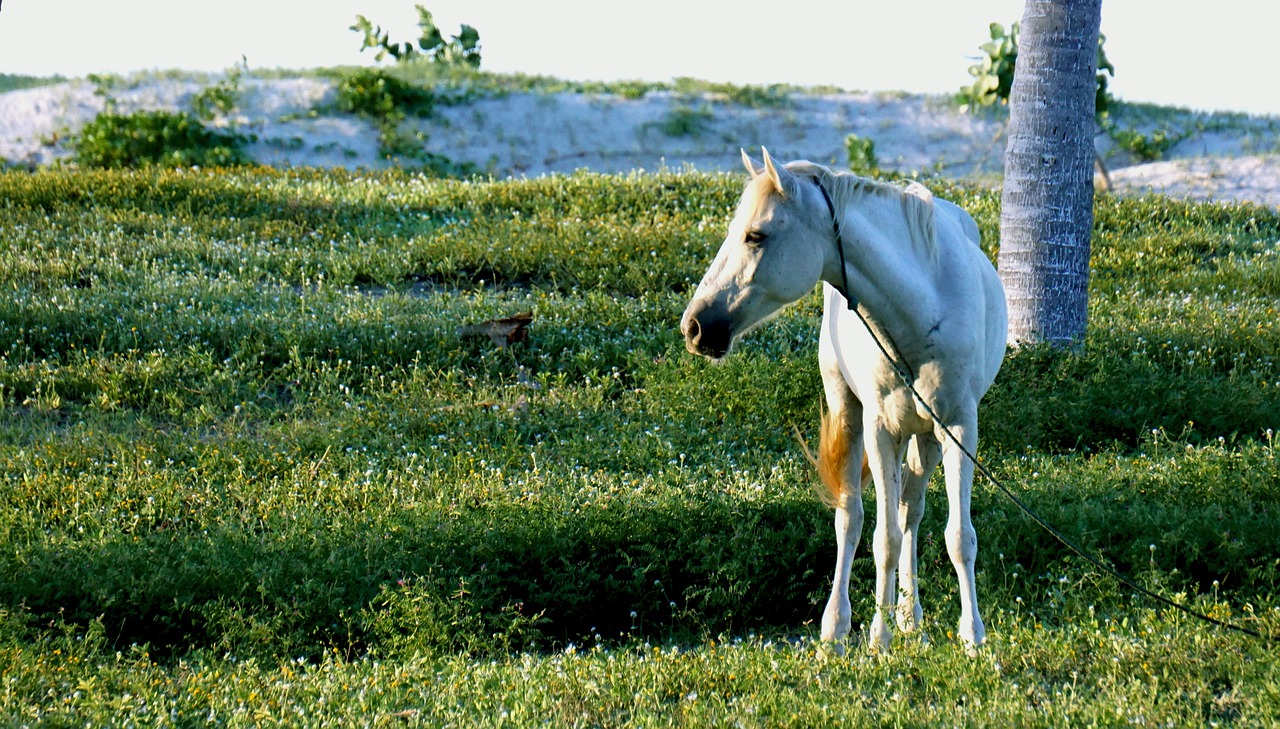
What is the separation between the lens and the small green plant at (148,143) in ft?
63.4

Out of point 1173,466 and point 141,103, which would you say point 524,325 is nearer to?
point 1173,466

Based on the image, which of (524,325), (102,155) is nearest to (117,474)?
(524,325)

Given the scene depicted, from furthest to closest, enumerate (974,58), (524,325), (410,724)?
1. (974,58)
2. (524,325)
3. (410,724)

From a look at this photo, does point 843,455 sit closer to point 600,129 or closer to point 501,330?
point 501,330

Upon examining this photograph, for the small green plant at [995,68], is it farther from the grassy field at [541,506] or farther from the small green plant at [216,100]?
the small green plant at [216,100]

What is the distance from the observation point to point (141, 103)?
23125 millimetres

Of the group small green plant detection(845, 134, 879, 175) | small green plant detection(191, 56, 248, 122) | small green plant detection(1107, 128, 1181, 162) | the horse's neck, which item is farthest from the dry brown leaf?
small green plant detection(1107, 128, 1181, 162)

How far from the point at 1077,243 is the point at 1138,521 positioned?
3.30 metres

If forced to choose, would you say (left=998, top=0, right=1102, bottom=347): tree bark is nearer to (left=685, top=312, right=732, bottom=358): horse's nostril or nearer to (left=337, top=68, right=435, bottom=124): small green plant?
(left=685, top=312, right=732, bottom=358): horse's nostril

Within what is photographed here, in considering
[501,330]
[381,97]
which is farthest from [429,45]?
[501,330]

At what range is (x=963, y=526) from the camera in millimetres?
5285

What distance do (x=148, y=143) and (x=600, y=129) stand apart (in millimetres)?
8349

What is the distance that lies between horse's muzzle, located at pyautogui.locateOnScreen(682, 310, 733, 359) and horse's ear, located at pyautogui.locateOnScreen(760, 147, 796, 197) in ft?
1.66

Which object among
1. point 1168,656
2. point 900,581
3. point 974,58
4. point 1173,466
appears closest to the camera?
point 1168,656
